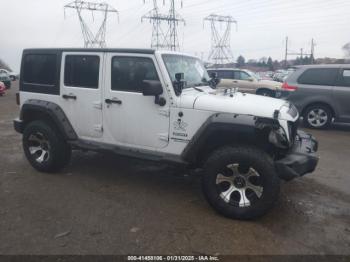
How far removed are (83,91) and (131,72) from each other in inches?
33.2

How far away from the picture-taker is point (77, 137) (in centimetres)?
519

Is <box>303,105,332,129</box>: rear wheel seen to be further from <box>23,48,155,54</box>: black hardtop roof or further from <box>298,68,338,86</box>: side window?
<box>23,48,155,54</box>: black hardtop roof

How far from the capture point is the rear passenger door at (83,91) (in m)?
4.90

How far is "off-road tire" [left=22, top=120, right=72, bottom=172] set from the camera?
208 inches

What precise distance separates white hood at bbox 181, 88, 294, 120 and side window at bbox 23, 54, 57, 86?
2221mm

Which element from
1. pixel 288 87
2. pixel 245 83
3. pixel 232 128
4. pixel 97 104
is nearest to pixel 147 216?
pixel 232 128

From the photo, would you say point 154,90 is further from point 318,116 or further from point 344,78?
point 344,78

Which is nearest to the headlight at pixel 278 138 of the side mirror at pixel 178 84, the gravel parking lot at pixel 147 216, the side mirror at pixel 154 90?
the gravel parking lot at pixel 147 216

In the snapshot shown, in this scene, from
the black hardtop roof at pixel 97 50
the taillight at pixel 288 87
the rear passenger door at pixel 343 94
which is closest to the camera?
the black hardtop roof at pixel 97 50

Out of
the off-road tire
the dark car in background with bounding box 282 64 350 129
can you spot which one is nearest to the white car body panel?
the off-road tire

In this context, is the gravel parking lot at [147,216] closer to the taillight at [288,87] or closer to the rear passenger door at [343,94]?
the rear passenger door at [343,94]

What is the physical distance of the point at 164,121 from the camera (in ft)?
14.5

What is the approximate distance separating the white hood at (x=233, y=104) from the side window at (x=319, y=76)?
223 inches

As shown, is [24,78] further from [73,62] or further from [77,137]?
[77,137]
